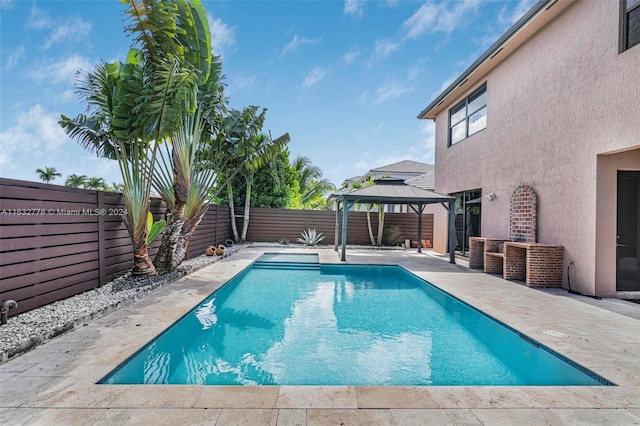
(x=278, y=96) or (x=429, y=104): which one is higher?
(x=278, y=96)

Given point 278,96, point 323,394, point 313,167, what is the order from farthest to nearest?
point 313,167
point 278,96
point 323,394

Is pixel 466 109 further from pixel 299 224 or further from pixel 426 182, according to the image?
pixel 299 224

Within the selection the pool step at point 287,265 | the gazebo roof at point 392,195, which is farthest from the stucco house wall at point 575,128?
the pool step at point 287,265

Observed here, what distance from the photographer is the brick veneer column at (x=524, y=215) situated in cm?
842

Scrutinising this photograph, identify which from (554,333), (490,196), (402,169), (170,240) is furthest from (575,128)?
(402,169)

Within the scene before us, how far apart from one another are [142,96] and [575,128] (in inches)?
368

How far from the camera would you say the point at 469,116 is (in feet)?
40.8

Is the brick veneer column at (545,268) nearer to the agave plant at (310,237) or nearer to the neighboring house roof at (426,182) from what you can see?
the neighboring house roof at (426,182)

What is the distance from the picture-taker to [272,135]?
47.2 feet

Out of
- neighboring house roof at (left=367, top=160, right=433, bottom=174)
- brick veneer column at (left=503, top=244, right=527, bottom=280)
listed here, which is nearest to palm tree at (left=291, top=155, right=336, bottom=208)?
neighboring house roof at (left=367, top=160, right=433, bottom=174)

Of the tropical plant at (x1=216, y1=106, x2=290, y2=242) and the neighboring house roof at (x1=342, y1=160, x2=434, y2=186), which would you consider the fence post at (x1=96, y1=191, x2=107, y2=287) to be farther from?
the neighboring house roof at (x1=342, y1=160, x2=434, y2=186)

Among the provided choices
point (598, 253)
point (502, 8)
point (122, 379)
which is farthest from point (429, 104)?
point (122, 379)

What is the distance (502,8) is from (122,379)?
14.1 meters

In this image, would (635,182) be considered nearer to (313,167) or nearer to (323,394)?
(323,394)
